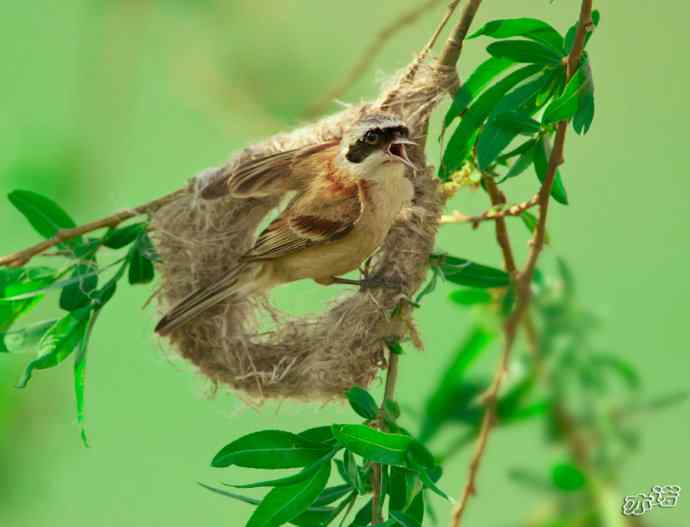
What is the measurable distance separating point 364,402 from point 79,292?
0.84m

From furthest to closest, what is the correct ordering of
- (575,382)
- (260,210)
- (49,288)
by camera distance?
(575,382)
(260,210)
(49,288)

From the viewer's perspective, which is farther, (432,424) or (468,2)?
(432,424)

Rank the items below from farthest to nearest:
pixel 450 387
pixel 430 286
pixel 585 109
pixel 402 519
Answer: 1. pixel 450 387
2. pixel 430 286
3. pixel 585 109
4. pixel 402 519

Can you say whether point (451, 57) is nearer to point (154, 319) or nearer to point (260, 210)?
point (260, 210)

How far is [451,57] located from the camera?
7.46ft

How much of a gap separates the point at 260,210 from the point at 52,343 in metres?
0.81

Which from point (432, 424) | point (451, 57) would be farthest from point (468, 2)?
point (432, 424)

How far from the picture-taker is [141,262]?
102 inches

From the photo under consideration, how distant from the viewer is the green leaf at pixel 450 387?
3266 millimetres

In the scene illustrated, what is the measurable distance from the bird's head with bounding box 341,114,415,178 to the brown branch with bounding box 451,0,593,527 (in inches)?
13.4

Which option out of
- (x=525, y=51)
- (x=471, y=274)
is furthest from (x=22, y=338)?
(x=525, y=51)

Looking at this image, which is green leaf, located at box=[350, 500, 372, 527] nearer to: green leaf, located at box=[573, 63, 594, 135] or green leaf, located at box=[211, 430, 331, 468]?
green leaf, located at box=[211, 430, 331, 468]

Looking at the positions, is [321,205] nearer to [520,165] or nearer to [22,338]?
[520,165]

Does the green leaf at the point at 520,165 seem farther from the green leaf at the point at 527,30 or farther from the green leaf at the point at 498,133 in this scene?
the green leaf at the point at 527,30
